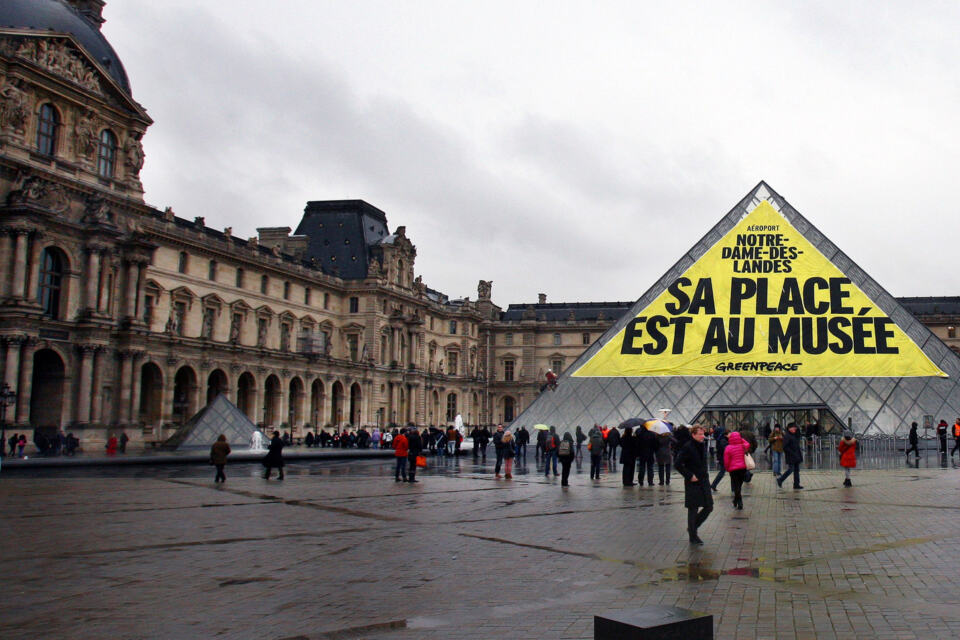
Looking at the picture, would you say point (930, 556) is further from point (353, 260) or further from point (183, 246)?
point (353, 260)

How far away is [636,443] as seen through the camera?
17984 millimetres

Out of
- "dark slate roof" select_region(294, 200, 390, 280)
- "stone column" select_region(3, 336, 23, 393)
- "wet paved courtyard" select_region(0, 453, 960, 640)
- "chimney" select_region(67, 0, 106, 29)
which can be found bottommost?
"wet paved courtyard" select_region(0, 453, 960, 640)

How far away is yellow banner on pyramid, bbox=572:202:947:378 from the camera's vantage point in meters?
32.3

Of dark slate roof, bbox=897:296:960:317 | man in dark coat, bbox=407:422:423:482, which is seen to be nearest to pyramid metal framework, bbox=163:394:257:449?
man in dark coat, bbox=407:422:423:482

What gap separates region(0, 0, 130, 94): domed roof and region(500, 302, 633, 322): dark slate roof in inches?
2373

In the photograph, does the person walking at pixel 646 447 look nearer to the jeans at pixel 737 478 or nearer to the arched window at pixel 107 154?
the jeans at pixel 737 478

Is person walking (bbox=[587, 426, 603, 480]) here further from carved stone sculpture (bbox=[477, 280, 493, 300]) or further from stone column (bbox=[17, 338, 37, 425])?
carved stone sculpture (bbox=[477, 280, 493, 300])

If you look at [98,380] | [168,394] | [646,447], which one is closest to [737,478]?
[646,447]

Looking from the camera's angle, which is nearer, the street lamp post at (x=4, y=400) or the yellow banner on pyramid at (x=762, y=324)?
the street lamp post at (x=4, y=400)

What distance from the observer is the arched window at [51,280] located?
3659cm

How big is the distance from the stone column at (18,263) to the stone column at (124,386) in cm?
677

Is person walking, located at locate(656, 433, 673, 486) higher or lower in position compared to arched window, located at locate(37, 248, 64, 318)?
lower

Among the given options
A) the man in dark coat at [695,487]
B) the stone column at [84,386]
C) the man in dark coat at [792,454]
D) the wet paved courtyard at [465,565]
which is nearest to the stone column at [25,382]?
the stone column at [84,386]

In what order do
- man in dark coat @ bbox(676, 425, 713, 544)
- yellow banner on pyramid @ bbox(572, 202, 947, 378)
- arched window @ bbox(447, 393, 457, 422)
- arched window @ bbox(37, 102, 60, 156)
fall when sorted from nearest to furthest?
man in dark coat @ bbox(676, 425, 713, 544) < yellow banner on pyramid @ bbox(572, 202, 947, 378) < arched window @ bbox(37, 102, 60, 156) < arched window @ bbox(447, 393, 457, 422)
